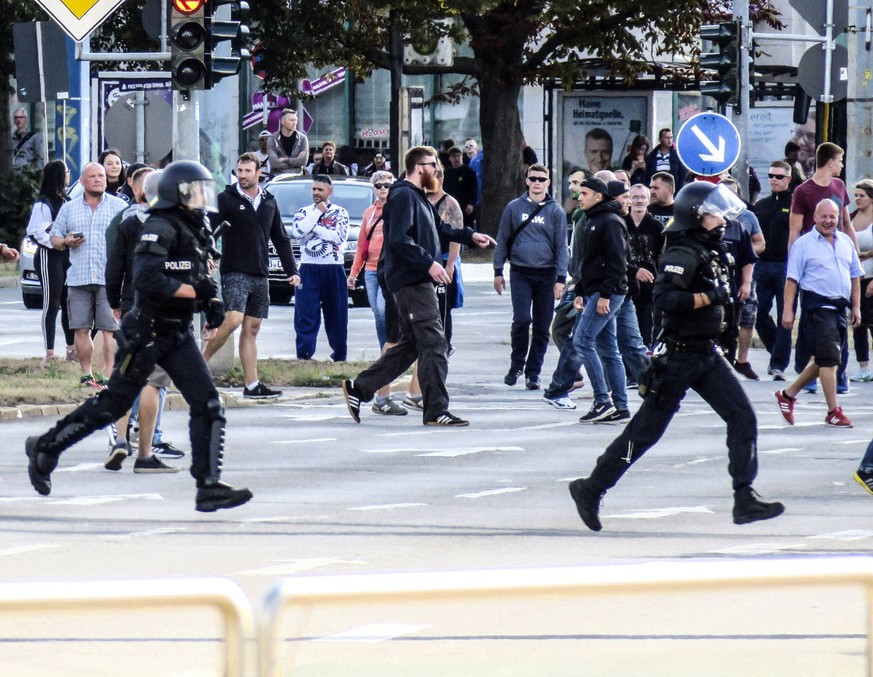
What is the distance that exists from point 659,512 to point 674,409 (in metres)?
0.59

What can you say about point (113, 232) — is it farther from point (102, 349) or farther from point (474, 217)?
point (474, 217)

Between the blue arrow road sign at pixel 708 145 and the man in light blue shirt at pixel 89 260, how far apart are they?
7286 millimetres

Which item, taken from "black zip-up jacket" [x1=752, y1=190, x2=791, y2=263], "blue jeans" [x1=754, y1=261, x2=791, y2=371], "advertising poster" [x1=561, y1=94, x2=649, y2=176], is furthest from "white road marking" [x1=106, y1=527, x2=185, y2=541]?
"advertising poster" [x1=561, y1=94, x2=649, y2=176]

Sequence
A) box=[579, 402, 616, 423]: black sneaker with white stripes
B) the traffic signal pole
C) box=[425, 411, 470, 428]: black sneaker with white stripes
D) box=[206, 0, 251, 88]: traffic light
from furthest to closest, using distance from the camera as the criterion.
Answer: the traffic signal pole → box=[206, 0, 251, 88]: traffic light → box=[579, 402, 616, 423]: black sneaker with white stripes → box=[425, 411, 470, 428]: black sneaker with white stripes

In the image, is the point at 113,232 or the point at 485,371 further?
the point at 485,371

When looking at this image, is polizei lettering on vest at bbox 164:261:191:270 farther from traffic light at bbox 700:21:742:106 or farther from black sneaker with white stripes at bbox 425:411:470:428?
traffic light at bbox 700:21:742:106

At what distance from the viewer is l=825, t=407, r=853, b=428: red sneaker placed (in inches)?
541

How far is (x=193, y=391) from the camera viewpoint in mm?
9445

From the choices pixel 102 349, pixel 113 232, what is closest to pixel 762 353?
pixel 102 349

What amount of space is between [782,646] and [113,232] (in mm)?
8181

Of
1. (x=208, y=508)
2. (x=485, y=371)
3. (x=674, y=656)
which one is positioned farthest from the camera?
(x=485, y=371)

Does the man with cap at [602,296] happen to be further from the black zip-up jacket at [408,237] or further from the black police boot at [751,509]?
the black police boot at [751,509]

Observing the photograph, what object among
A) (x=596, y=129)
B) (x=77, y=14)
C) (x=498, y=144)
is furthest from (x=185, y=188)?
(x=596, y=129)

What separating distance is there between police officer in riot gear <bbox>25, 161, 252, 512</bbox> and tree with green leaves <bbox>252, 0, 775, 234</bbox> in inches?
976
